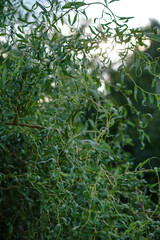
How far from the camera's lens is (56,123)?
3.13 ft

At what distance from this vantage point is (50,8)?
934mm

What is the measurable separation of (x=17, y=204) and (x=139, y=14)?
114 cm

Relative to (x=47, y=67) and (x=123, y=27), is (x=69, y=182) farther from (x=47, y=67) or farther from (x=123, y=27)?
(x=123, y=27)

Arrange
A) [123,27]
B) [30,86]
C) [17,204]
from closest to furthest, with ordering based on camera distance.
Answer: [123,27] < [30,86] < [17,204]

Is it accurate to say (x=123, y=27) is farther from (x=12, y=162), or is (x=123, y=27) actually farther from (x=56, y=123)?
(x=12, y=162)

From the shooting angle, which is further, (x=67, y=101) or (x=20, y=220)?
(x=20, y=220)

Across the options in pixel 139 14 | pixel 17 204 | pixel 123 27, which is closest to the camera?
pixel 123 27

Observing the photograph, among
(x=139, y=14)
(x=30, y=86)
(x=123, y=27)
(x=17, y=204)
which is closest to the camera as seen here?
(x=123, y=27)

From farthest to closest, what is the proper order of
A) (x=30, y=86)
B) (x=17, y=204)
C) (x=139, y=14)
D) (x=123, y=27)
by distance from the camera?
(x=17, y=204), (x=139, y=14), (x=30, y=86), (x=123, y=27)

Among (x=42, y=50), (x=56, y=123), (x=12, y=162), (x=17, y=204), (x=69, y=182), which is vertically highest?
(x=42, y=50)

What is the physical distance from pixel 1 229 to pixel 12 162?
40cm

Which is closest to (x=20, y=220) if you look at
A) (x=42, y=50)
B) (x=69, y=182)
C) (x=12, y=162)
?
(x=12, y=162)

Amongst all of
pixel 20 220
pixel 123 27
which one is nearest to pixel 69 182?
pixel 123 27

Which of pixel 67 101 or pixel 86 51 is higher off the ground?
pixel 86 51
